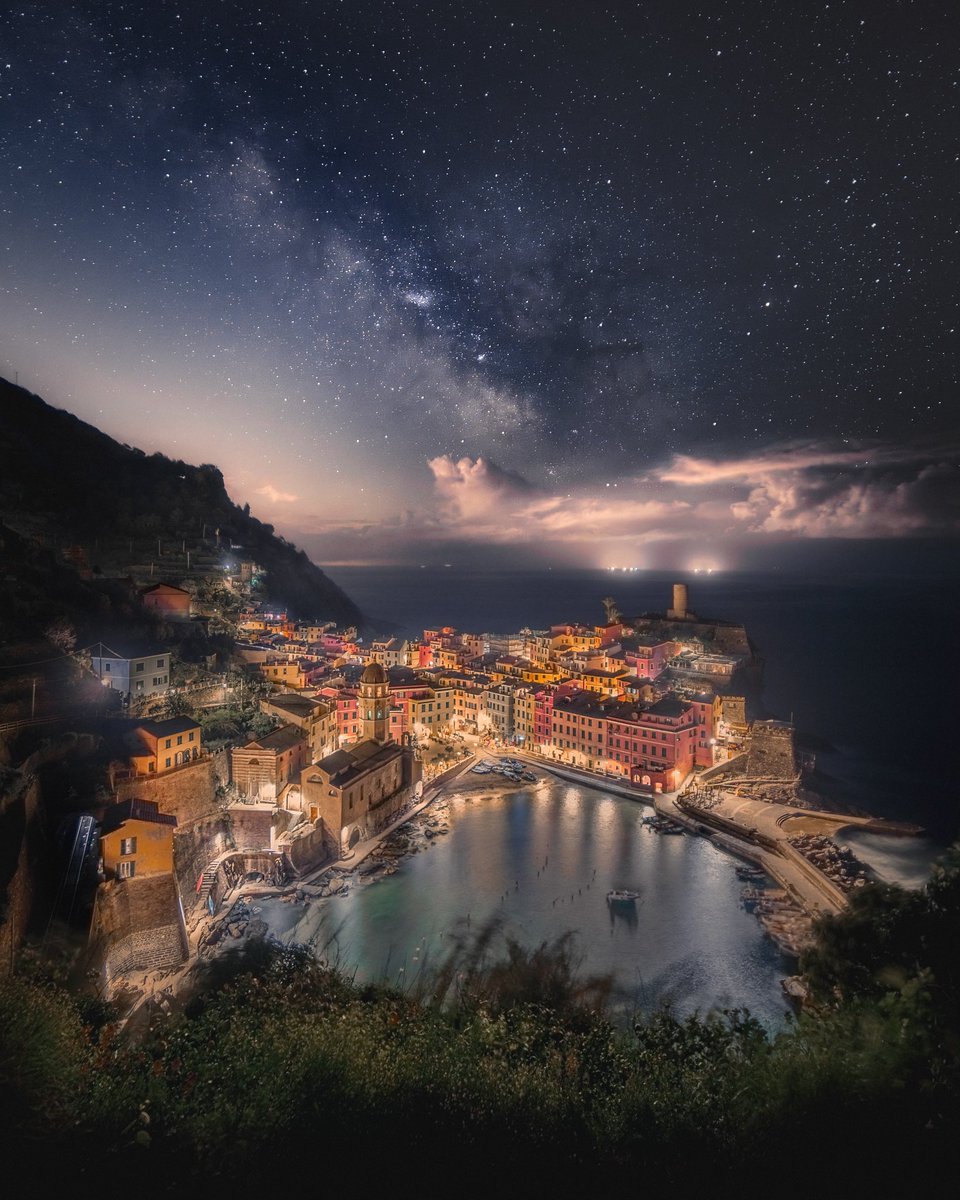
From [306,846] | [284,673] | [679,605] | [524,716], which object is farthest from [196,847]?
[679,605]

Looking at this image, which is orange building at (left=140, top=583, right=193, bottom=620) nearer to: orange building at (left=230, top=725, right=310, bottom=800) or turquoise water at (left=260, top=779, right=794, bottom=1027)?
orange building at (left=230, top=725, right=310, bottom=800)

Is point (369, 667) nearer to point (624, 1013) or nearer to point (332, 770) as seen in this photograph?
point (332, 770)

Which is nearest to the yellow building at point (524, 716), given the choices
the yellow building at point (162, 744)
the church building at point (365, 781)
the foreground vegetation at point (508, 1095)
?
the church building at point (365, 781)

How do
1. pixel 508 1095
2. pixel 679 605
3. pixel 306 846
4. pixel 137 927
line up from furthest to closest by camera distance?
pixel 679 605 < pixel 306 846 < pixel 137 927 < pixel 508 1095

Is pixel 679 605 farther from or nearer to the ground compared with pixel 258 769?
farther from the ground

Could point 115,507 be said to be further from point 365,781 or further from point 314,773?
point 365,781

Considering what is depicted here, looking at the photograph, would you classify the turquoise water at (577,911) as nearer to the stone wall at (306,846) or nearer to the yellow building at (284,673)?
the stone wall at (306,846)

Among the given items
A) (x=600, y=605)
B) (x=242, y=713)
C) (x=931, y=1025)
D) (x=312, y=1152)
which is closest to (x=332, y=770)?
(x=242, y=713)
